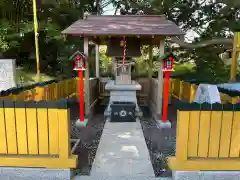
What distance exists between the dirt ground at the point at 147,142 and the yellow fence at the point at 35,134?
1.95 feet

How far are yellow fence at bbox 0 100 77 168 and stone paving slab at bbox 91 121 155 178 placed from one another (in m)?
0.71

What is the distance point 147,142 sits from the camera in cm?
475

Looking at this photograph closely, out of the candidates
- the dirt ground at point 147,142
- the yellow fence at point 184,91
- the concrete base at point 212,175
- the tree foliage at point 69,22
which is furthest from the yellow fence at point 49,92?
the yellow fence at point 184,91

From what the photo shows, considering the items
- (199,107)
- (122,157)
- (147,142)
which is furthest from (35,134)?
(147,142)

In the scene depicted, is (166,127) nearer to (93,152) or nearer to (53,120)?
(93,152)

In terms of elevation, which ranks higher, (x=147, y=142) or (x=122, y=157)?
(x=122, y=157)

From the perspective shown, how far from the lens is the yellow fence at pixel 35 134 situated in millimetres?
2949

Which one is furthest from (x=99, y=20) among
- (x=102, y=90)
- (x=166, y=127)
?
(x=166, y=127)

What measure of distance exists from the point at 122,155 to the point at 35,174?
5.14 ft

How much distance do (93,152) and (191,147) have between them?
6.52 feet

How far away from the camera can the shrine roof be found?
611 centimetres

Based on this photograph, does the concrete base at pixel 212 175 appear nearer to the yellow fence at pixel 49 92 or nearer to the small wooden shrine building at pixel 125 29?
the yellow fence at pixel 49 92

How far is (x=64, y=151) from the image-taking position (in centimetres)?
299

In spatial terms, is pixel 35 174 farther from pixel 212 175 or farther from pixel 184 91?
pixel 184 91
